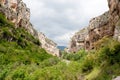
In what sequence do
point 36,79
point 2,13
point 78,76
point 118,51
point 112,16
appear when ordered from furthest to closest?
point 2,13, point 112,16, point 36,79, point 78,76, point 118,51

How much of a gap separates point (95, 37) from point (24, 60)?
3800 cm

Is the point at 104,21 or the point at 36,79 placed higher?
the point at 104,21

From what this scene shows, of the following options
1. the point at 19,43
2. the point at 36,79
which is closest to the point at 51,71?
the point at 36,79

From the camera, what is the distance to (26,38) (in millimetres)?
151750

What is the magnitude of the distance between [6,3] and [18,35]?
76.3ft

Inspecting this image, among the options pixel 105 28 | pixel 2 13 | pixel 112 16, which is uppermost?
pixel 2 13

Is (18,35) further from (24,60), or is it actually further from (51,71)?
(51,71)

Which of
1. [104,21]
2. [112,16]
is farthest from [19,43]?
[112,16]

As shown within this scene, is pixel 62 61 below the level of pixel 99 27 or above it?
below

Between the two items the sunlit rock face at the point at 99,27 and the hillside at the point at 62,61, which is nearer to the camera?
the hillside at the point at 62,61

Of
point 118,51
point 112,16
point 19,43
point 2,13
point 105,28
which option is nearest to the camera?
point 118,51

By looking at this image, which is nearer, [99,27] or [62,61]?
[62,61]

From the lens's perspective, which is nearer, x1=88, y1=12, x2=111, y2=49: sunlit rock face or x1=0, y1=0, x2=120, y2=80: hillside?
x1=0, y1=0, x2=120, y2=80: hillside

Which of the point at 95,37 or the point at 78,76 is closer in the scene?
the point at 78,76
